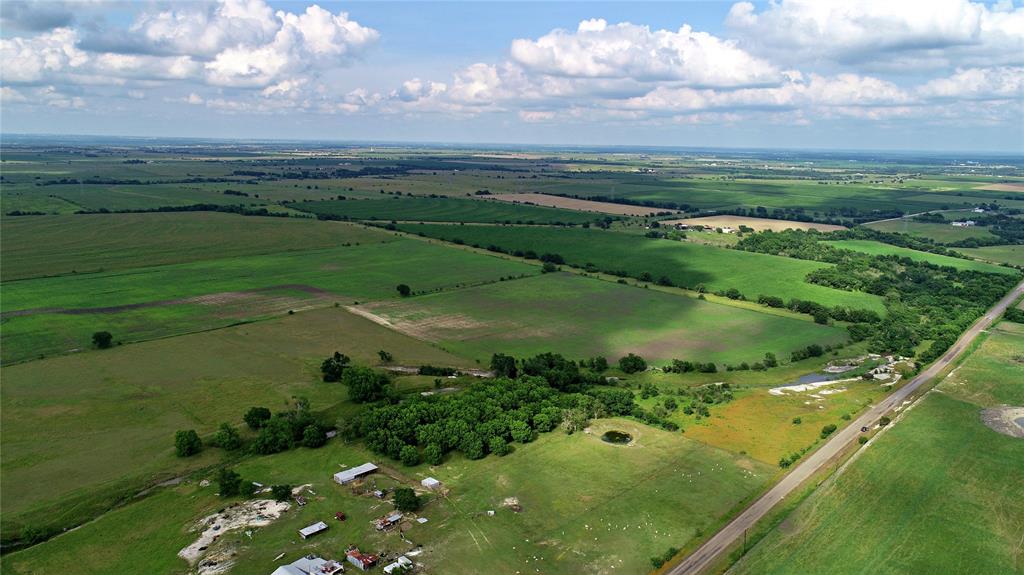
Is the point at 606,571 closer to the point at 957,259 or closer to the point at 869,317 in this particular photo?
the point at 869,317

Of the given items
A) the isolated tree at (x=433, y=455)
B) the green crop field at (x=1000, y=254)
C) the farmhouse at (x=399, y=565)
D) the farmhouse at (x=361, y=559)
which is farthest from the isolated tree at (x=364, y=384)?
the green crop field at (x=1000, y=254)

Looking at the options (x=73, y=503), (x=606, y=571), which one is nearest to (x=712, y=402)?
(x=606, y=571)

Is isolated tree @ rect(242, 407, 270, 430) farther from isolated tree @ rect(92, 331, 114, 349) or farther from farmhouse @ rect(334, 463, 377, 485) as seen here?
isolated tree @ rect(92, 331, 114, 349)

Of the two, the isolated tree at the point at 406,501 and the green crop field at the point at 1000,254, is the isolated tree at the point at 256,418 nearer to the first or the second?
the isolated tree at the point at 406,501

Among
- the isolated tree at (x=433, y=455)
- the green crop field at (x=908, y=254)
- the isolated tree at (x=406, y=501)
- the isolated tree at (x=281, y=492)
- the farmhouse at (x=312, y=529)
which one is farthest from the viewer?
the green crop field at (x=908, y=254)

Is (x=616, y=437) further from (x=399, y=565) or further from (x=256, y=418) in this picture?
(x=256, y=418)

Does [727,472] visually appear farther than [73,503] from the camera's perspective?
Yes

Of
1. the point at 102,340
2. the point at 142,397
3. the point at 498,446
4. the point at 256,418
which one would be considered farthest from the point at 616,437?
the point at 102,340
